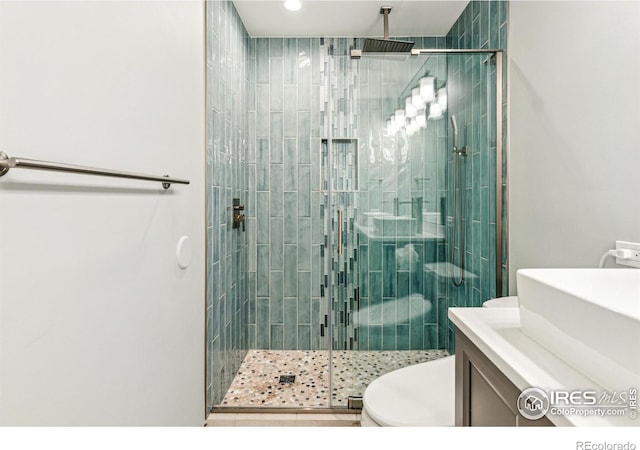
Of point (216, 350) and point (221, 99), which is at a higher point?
point (221, 99)

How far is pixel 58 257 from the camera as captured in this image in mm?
688

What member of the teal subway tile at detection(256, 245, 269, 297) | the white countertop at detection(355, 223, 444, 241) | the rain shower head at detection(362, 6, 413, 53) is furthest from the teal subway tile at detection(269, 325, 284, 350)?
the rain shower head at detection(362, 6, 413, 53)

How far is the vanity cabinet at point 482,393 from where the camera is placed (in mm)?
517

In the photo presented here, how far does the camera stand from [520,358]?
529 millimetres

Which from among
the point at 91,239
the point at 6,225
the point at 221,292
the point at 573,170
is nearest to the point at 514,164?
the point at 573,170

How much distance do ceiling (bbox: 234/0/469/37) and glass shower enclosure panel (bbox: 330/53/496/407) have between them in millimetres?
556

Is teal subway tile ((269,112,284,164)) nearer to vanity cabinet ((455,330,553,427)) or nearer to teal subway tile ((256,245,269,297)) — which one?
teal subway tile ((256,245,269,297))

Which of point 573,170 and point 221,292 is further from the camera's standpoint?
point 221,292

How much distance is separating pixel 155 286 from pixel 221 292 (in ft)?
2.66

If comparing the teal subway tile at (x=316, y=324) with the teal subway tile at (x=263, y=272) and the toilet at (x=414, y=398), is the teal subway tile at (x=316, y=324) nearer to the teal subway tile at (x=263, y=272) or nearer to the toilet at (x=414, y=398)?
the teal subway tile at (x=263, y=272)

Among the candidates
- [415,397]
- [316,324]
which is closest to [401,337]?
[415,397]

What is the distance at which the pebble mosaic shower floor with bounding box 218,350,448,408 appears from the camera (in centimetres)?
174
